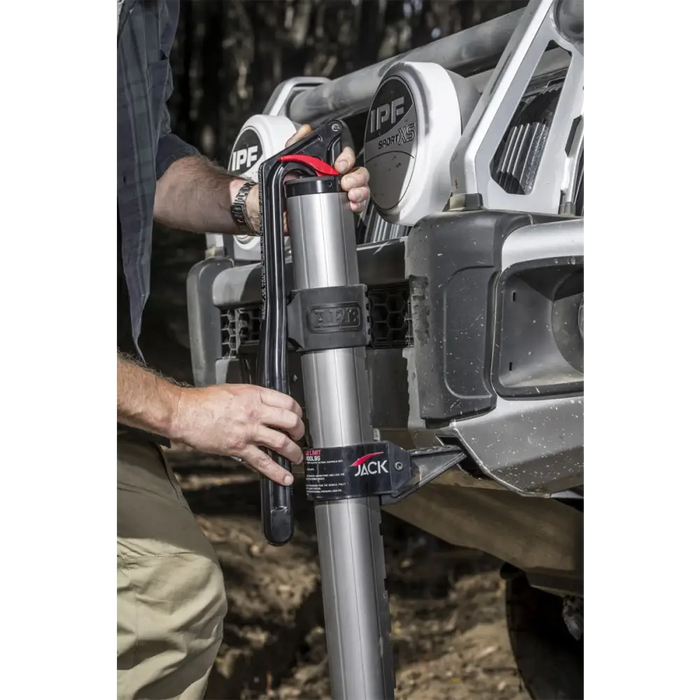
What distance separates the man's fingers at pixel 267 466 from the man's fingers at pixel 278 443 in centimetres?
1

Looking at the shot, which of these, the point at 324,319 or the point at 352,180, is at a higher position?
the point at 352,180

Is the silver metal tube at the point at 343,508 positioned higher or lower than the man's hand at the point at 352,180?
lower

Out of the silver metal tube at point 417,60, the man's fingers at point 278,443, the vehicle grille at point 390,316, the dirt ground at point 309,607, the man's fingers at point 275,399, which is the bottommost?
the dirt ground at point 309,607

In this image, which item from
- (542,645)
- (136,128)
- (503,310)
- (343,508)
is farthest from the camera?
(542,645)

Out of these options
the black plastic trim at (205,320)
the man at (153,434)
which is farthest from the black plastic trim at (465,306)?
the black plastic trim at (205,320)

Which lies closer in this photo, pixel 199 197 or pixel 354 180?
pixel 354 180

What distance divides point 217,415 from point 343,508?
18 centimetres

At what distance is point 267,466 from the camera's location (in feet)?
3.17

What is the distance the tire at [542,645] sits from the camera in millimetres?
1911

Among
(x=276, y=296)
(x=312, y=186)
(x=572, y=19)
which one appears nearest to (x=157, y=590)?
(x=276, y=296)

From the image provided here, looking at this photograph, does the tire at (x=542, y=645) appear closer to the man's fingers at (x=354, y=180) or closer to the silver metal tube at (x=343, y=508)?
the silver metal tube at (x=343, y=508)

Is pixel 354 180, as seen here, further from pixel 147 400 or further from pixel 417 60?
pixel 417 60
